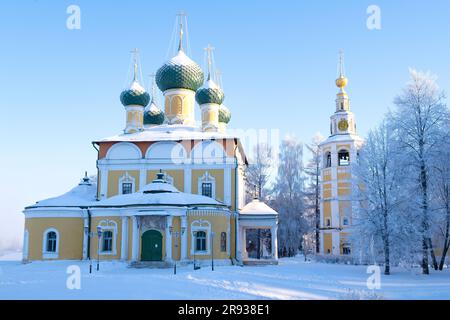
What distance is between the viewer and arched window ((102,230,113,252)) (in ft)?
80.2

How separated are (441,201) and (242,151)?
12754 mm

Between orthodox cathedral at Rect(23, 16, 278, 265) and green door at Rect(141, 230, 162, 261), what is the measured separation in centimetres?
5

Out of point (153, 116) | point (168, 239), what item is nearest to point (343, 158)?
point (153, 116)

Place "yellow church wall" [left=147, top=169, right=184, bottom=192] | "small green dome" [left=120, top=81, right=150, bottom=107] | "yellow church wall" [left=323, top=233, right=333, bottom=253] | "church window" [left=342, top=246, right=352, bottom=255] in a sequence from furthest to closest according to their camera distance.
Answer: "yellow church wall" [left=323, top=233, right=333, bottom=253]
"church window" [left=342, top=246, right=352, bottom=255]
"small green dome" [left=120, top=81, right=150, bottom=107]
"yellow church wall" [left=147, top=169, right=184, bottom=192]

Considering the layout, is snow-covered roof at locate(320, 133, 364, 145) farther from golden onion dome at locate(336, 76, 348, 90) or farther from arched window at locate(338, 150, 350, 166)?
golden onion dome at locate(336, 76, 348, 90)

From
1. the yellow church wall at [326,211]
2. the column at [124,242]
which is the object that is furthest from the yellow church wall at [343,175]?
the column at [124,242]

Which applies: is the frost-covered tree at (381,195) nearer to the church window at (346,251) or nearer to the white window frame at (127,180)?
the church window at (346,251)

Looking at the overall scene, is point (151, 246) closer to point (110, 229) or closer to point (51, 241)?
point (110, 229)

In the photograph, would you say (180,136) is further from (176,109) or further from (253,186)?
(253,186)

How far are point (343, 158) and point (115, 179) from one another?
612 inches

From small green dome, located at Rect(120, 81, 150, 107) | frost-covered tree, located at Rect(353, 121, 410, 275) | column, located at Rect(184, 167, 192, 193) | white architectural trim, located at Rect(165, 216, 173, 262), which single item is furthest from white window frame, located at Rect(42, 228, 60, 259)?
frost-covered tree, located at Rect(353, 121, 410, 275)

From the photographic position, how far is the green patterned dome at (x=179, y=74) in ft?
100

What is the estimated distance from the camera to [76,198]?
88.1 feet
